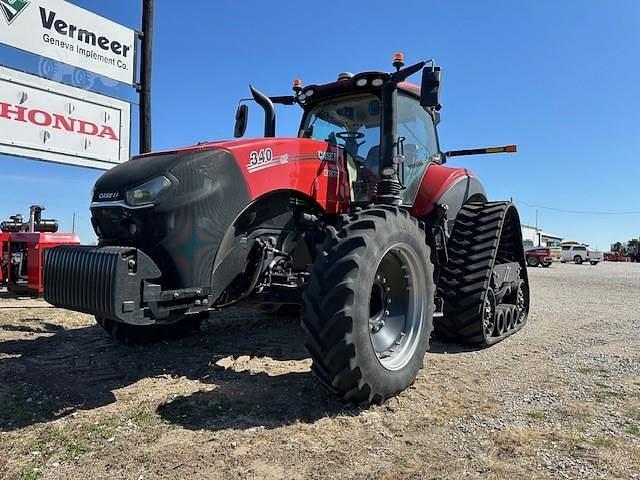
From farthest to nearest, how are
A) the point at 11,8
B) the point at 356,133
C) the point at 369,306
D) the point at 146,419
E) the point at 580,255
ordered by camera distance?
the point at 580,255 → the point at 11,8 → the point at 356,133 → the point at 369,306 → the point at 146,419

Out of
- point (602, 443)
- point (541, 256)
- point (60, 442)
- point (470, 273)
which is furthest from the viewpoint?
point (541, 256)

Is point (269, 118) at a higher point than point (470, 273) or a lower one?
higher

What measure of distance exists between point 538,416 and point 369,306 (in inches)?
55.7

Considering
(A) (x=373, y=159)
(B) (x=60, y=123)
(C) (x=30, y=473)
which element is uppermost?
(B) (x=60, y=123)

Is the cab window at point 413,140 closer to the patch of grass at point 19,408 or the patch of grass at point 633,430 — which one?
the patch of grass at point 633,430

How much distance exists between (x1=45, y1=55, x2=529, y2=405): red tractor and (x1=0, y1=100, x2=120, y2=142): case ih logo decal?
3.10m

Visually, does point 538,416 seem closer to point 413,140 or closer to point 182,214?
point 182,214

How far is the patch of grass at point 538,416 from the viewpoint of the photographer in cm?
357

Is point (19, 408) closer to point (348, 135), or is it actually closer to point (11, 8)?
point (348, 135)

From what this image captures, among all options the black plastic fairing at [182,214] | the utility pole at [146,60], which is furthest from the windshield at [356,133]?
the utility pole at [146,60]

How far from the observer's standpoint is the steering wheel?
5383mm

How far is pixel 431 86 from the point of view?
14.2ft

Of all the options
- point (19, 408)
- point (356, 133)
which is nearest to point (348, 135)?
point (356, 133)

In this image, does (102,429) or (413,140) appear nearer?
(102,429)
